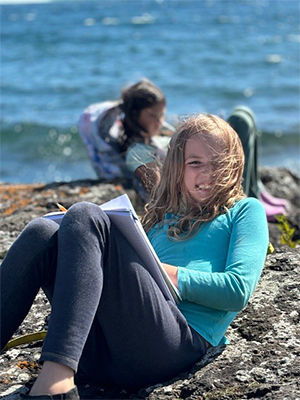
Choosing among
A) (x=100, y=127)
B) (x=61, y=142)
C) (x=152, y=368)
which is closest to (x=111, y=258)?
(x=152, y=368)

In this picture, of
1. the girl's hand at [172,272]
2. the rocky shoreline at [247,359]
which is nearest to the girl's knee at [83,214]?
the girl's hand at [172,272]

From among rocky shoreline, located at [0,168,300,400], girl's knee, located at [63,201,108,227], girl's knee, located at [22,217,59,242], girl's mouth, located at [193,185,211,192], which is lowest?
rocky shoreline, located at [0,168,300,400]

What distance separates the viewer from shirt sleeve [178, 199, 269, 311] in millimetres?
2131

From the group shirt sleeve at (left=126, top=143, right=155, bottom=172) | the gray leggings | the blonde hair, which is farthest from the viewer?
shirt sleeve at (left=126, top=143, right=155, bottom=172)

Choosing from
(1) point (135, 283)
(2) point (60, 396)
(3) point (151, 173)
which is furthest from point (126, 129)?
(2) point (60, 396)

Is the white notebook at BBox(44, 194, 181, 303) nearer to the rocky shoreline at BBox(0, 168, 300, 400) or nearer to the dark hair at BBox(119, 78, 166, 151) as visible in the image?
the rocky shoreline at BBox(0, 168, 300, 400)

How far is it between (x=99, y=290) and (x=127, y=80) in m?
11.1

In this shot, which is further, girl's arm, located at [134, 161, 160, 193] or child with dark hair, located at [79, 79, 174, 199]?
child with dark hair, located at [79, 79, 174, 199]

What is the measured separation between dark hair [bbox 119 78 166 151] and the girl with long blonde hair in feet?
7.38

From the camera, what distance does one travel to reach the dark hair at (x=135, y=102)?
183 inches

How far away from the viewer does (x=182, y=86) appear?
14.1m

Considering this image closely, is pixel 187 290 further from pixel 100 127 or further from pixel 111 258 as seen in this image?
pixel 100 127

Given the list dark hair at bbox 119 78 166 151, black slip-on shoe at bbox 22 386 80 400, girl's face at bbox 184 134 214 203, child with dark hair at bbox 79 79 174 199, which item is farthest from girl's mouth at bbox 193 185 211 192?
dark hair at bbox 119 78 166 151

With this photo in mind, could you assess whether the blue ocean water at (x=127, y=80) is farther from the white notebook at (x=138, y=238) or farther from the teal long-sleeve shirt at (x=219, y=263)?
the white notebook at (x=138, y=238)
